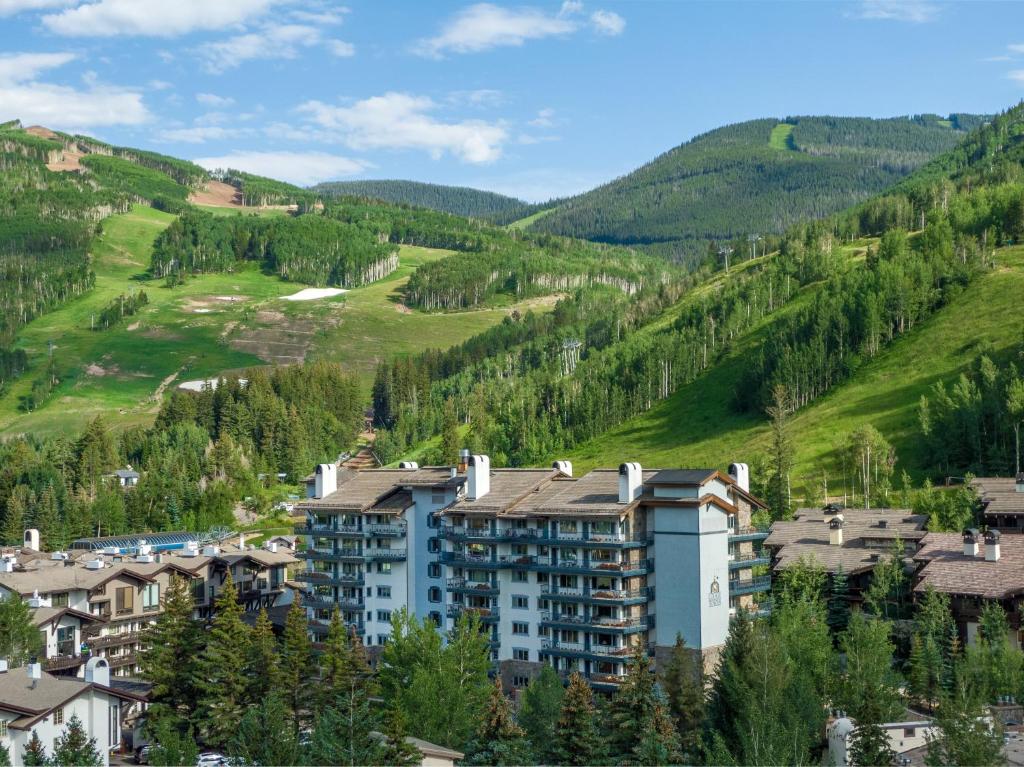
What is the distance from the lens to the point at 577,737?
69188 mm

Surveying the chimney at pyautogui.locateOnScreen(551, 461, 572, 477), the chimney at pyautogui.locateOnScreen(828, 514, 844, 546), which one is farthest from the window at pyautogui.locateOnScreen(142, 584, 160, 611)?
the chimney at pyautogui.locateOnScreen(828, 514, 844, 546)

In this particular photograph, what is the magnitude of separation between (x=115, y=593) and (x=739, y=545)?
54840 millimetres

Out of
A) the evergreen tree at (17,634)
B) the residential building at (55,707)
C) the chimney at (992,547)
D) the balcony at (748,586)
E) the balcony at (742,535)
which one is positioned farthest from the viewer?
the chimney at (992,547)

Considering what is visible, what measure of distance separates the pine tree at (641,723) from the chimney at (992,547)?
39040mm

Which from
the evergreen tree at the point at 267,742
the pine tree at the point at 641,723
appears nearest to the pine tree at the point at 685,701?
the pine tree at the point at 641,723

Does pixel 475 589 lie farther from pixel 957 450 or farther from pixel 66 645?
pixel 957 450

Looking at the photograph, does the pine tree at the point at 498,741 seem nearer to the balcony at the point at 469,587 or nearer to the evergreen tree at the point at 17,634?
the balcony at the point at 469,587

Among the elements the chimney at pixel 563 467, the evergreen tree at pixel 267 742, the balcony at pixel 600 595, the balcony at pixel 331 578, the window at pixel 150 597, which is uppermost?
the chimney at pixel 563 467

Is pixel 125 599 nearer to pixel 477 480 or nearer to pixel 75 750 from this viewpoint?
pixel 477 480

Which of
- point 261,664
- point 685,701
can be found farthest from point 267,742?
point 685,701

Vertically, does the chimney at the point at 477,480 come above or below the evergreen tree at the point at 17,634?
above

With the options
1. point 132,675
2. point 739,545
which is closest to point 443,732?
point 739,545

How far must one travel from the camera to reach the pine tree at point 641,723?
67.8 metres

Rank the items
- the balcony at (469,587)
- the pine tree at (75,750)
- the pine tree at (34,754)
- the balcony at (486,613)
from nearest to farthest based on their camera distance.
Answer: the pine tree at (75,750)
the pine tree at (34,754)
the balcony at (486,613)
the balcony at (469,587)
